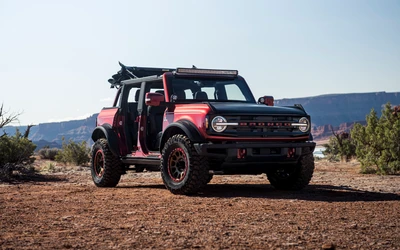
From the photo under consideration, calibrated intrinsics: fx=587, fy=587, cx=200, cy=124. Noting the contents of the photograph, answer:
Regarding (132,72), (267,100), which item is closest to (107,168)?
(132,72)

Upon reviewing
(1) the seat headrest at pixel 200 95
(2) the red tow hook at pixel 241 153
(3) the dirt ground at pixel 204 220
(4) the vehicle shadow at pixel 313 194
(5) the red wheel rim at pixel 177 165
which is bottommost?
(4) the vehicle shadow at pixel 313 194

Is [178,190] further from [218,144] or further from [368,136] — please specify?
[368,136]

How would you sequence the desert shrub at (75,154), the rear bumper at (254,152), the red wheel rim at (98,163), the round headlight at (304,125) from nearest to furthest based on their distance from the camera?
the rear bumper at (254,152) < the round headlight at (304,125) < the red wheel rim at (98,163) < the desert shrub at (75,154)

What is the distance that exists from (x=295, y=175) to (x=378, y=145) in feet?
20.9

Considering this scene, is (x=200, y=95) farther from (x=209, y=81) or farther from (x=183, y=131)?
(x=183, y=131)

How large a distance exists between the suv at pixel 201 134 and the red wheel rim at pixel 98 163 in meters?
0.09

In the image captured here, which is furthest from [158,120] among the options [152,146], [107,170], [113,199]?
[113,199]

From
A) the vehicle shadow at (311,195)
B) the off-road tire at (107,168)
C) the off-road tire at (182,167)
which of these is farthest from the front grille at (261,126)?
the off-road tire at (107,168)

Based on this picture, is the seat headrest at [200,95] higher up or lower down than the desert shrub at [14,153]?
higher up

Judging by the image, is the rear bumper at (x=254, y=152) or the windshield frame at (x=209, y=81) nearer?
the rear bumper at (x=254, y=152)

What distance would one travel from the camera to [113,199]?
8688 millimetres

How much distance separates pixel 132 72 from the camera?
39.4 feet

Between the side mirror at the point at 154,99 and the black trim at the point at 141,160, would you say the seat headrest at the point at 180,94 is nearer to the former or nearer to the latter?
the side mirror at the point at 154,99

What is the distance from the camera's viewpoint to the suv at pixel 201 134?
871 centimetres
